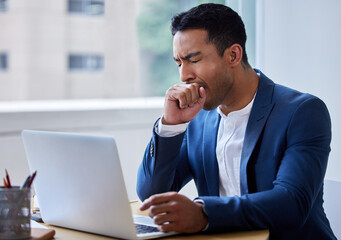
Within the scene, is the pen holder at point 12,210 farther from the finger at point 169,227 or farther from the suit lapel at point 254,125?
the suit lapel at point 254,125

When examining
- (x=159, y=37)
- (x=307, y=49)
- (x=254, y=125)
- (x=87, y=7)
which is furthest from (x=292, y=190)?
(x=159, y=37)

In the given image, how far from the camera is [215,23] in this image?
1.94 meters

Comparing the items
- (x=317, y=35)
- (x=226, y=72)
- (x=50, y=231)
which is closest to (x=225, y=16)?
(x=226, y=72)

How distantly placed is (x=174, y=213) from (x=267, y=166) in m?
0.51

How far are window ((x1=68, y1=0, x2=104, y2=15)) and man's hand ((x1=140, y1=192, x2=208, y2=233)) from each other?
1.78m

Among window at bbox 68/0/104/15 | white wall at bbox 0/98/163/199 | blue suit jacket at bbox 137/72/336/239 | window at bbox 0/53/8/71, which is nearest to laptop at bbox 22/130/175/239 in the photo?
blue suit jacket at bbox 137/72/336/239

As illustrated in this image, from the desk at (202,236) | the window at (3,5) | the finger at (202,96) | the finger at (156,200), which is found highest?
the window at (3,5)

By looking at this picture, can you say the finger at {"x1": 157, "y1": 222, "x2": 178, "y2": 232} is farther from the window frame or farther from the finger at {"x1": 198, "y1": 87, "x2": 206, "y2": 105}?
the window frame

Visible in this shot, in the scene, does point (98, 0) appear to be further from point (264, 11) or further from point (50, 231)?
point (50, 231)

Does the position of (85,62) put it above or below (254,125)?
above

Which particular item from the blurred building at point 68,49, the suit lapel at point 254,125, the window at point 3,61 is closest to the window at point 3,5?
the blurred building at point 68,49

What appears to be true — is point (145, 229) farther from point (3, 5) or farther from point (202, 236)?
point (3, 5)

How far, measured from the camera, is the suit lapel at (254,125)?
1.73 metres

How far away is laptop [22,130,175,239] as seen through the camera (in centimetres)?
120
